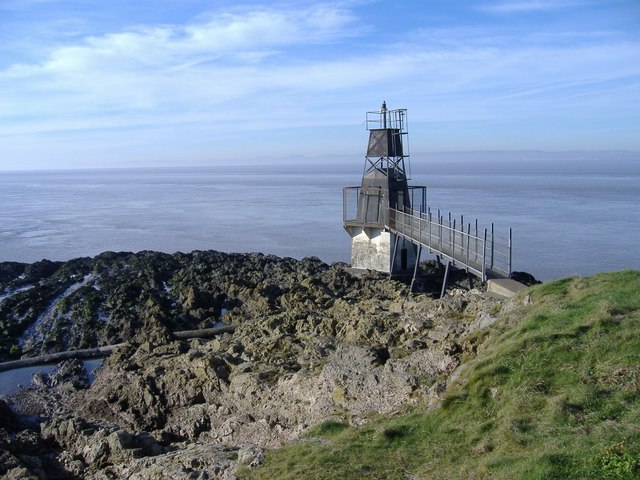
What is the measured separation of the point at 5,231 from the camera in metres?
64.9

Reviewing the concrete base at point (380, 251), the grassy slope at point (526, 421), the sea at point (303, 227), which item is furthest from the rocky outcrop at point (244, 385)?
the sea at point (303, 227)

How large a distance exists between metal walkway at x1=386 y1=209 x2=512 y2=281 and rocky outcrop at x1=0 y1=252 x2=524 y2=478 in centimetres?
248

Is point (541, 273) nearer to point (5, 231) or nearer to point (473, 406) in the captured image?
point (473, 406)

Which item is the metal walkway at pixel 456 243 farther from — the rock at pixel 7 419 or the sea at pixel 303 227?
the rock at pixel 7 419

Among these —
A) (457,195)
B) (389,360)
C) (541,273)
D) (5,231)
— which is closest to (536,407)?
(389,360)

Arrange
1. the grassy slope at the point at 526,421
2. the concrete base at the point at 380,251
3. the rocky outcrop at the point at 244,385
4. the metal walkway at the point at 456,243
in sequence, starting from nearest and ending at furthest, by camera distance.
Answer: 1. the grassy slope at the point at 526,421
2. the rocky outcrop at the point at 244,385
3. the metal walkway at the point at 456,243
4. the concrete base at the point at 380,251

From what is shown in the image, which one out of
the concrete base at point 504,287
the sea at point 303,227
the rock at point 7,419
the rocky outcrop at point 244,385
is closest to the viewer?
the rocky outcrop at point 244,385

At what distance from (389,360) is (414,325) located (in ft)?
8.59

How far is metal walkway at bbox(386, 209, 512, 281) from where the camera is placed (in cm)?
2202

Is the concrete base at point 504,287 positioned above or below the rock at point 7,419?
above

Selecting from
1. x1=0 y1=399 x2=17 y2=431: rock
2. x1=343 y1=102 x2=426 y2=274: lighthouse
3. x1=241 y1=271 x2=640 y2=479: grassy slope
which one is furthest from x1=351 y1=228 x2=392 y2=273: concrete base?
x1=0 y1=399 x2=17 y2=431: rock

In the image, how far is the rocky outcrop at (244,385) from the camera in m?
13.2

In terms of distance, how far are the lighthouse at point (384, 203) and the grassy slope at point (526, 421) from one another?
60.4 feet

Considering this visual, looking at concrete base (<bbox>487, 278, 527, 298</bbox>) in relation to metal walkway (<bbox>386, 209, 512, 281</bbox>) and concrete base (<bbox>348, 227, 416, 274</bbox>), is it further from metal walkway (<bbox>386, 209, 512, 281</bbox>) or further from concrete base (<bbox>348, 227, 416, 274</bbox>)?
concrete base (<bbox>348, 227, 416, 274</bbox>)
